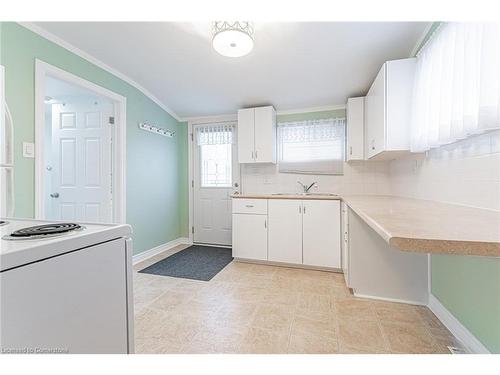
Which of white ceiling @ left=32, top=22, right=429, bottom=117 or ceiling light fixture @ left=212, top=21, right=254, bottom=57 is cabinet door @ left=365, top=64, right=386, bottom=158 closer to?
white ceiling @ left=32, top=22, right=429, bottom=117

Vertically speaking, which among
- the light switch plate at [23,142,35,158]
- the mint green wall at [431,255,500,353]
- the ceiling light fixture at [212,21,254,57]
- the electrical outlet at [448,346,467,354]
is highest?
the ceiling light fixture at [212,21,254,57]

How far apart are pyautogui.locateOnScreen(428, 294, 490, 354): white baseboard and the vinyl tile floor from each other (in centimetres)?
4

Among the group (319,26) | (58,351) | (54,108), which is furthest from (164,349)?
(54,108)

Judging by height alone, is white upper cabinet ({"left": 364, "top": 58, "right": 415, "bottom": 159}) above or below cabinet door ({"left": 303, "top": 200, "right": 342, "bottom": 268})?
above

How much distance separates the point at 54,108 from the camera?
3004 mm

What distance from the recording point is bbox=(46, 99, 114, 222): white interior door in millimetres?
2869

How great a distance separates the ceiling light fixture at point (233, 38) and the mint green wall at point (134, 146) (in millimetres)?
1565

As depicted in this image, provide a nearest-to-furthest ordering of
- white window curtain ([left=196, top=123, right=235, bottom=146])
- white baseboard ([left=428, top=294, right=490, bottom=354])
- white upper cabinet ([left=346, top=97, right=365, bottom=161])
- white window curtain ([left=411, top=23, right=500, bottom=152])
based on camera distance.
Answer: white window curtain ([left=411, top=23, right=500, bottom=152]) < white baseboard ([left=428, top=294, right=490, bottom=354]) < white upper cabinet ([left=346, top=97, right=365, bottom=161]) < white window curtain ([left=196, top=123, right=235, bottom=146])

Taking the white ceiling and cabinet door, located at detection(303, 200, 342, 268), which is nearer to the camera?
the white ceiling

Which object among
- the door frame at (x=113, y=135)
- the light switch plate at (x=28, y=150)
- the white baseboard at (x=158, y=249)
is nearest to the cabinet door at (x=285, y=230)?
the white baseboard at (x=158, y=249)

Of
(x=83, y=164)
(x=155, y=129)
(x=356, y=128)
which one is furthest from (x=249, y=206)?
(x=83, y=164)

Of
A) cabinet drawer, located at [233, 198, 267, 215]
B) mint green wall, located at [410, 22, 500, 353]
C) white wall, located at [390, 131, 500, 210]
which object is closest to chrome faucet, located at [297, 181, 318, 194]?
cabinet drawer, located at [233, 198, 267, 215]

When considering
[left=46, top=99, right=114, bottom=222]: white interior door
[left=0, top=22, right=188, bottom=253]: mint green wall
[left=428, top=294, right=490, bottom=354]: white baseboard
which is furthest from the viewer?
[left=46, top=99, right=114, bottom=222]: white interior door
